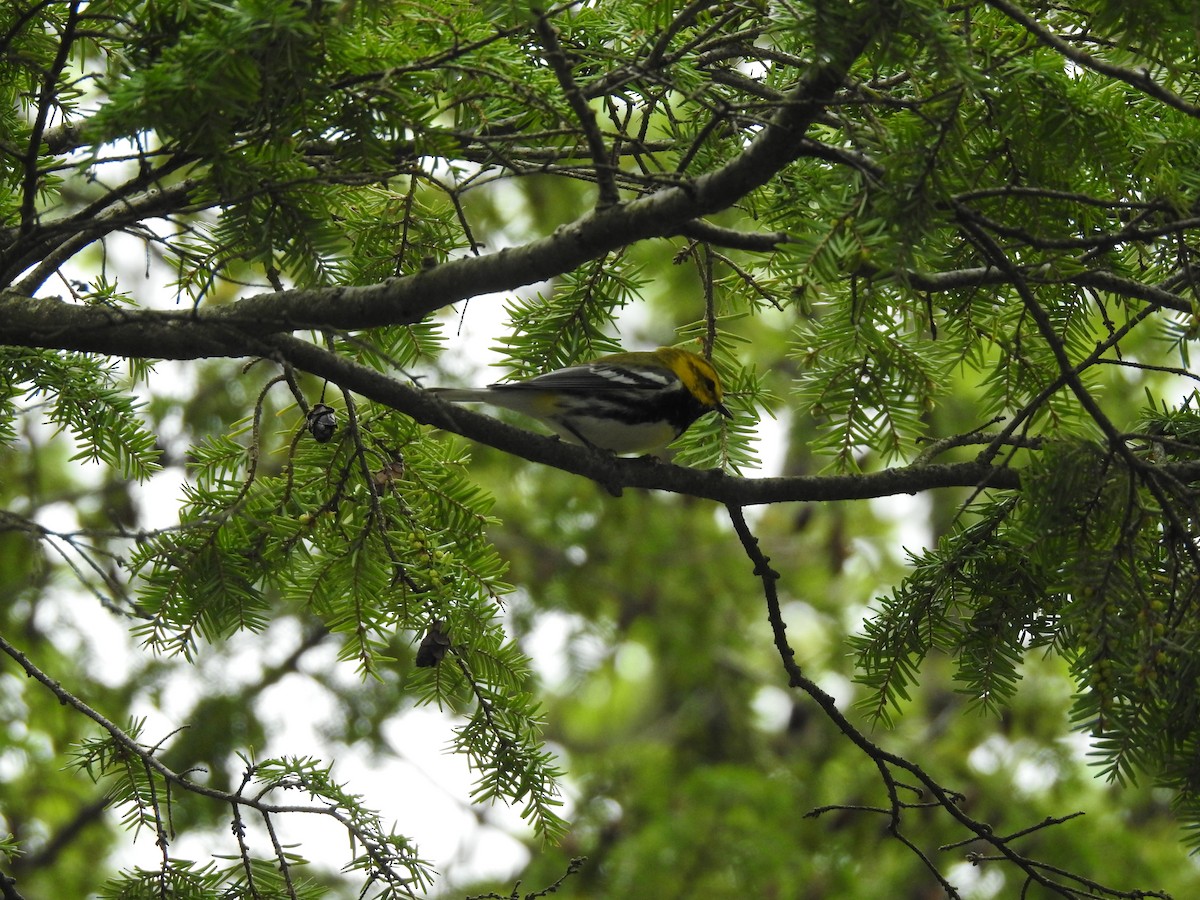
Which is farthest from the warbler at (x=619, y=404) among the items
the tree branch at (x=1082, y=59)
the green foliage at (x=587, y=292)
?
the tree branch at (x=1082, y=59)

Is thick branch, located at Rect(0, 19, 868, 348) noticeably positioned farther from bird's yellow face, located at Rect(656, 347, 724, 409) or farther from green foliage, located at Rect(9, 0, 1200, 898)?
bird's yellow face, located at Rect(656, 347, 724, 409)

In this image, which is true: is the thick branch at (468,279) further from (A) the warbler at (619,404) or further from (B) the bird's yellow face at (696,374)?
(A) the warbler at (619,404)

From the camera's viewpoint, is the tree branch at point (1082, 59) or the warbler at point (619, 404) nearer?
the tree branch at point (1082, 59)

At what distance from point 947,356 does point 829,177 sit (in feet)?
2.45

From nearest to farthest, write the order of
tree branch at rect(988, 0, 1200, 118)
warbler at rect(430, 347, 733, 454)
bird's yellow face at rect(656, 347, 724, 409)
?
1. tree branch at rect(988, 0, 1200, 118)
2. bird's yellow face at rect(656, 347, 724, 409)
3. warbler at rect(430, 347, 733, 454)

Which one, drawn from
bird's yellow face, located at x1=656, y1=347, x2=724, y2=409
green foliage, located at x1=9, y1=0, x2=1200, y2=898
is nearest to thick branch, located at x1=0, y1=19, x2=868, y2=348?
green foliage, located at x1=9, y1=0, x2=1200, y2=898

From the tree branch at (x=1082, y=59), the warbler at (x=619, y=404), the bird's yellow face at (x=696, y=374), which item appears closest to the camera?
the tree branch at (x=1082, y=59)

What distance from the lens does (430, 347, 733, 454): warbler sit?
353 cm

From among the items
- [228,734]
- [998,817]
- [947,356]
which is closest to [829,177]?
[947,356]

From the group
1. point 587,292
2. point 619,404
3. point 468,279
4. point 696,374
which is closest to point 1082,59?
point 468,279

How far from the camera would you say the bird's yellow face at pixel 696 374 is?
3053 millimetres

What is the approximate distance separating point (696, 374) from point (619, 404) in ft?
1.28

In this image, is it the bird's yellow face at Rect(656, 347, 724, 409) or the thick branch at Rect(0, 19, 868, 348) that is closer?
the thick branch at Rect(0, 19, 868, 348)

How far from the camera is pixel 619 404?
3.68m
